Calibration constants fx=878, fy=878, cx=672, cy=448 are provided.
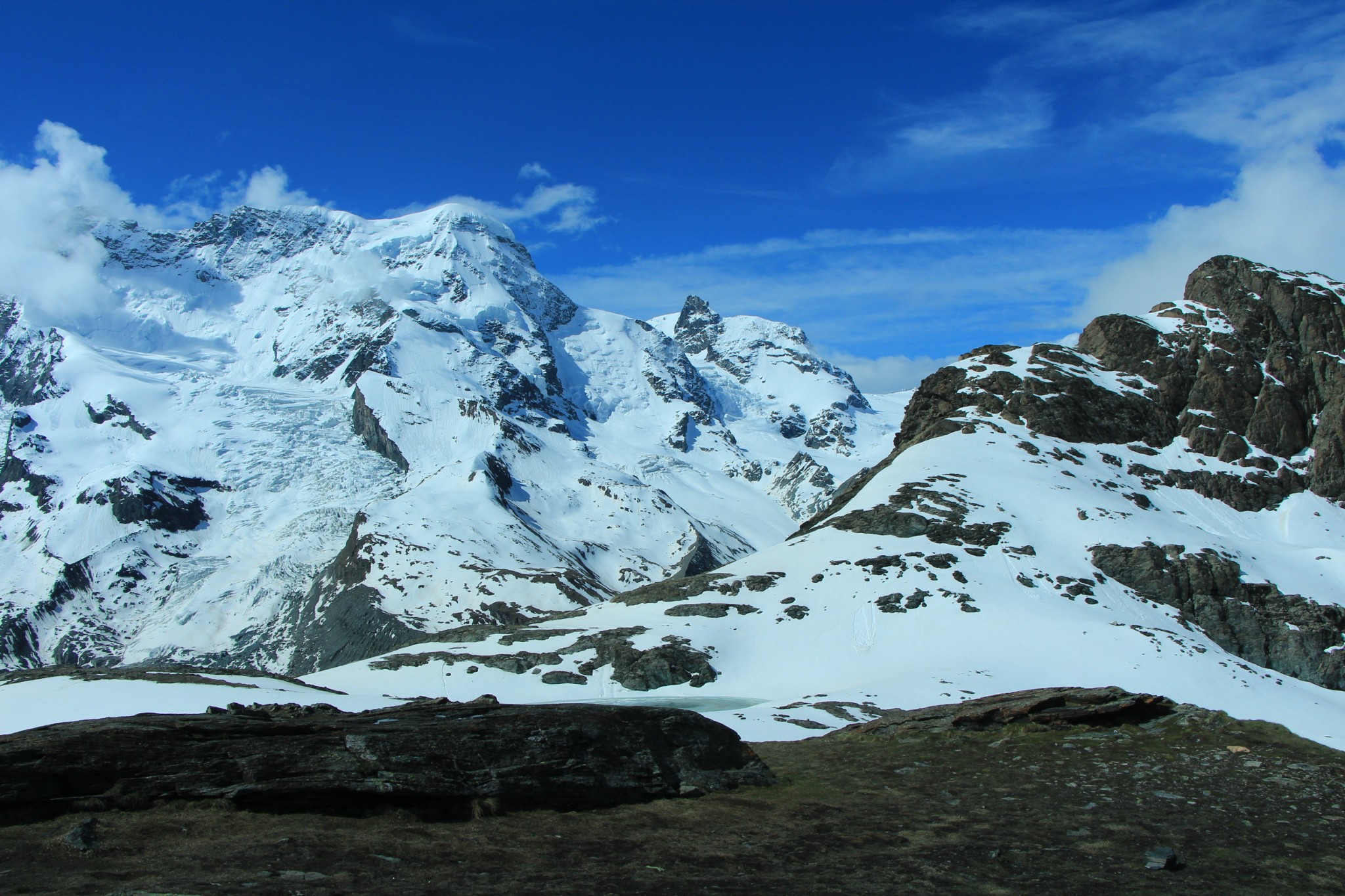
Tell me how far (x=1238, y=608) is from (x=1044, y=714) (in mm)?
63512

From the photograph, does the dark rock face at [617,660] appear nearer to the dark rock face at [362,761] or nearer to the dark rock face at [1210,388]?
the dark rock face at [1210,388]

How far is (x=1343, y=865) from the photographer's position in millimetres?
15891

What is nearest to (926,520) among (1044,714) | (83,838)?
(1044,714)

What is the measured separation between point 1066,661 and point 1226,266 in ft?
314

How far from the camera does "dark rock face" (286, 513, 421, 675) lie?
140 metres

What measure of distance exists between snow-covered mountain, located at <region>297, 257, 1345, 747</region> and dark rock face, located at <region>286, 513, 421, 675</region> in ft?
205

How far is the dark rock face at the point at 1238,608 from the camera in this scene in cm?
7662

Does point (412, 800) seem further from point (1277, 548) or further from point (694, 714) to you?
point (1277, 548)

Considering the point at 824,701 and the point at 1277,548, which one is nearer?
the point at 824,701

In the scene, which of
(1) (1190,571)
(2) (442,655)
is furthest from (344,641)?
(1) (1190,571)

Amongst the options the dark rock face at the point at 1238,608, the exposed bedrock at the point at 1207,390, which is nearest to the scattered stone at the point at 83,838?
the dark rock face at the point at 1238,608

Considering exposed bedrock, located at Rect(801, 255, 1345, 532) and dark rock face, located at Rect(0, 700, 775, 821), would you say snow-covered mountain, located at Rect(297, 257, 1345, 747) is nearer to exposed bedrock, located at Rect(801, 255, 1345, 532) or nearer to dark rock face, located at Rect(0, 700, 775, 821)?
exposed bedrock, located at Rect(801, 255, 1345, 532)

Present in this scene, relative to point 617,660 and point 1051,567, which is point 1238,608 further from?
point 617,660

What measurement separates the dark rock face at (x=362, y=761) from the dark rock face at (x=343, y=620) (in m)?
122
